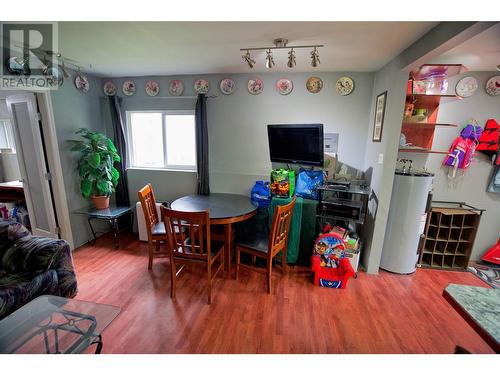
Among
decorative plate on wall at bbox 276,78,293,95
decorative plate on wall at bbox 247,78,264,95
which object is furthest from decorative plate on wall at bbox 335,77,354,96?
decorative plate on wall at bbox 247,78,264,95

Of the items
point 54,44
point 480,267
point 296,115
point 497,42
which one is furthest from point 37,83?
point 480,267

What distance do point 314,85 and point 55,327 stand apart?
10.3 ft

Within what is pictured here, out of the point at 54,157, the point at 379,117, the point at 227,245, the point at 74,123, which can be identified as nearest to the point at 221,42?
the point at 379,117

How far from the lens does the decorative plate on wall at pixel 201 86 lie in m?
2.93

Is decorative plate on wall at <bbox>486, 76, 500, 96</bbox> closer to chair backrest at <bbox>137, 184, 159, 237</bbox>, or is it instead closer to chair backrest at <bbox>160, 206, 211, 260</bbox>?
chair backrest at <bbox>160, 206, 211, 260</bbox>

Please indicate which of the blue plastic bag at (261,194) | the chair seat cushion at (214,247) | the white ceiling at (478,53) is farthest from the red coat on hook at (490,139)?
the chair seat cushion at (214,247)

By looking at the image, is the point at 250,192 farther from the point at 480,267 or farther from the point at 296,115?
the point at 480,267

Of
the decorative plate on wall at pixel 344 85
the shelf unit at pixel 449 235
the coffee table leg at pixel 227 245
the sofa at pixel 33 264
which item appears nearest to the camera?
the sofa at pixel 33 264

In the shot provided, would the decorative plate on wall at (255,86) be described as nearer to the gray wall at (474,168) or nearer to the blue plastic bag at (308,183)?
the blue plastic bag at (308,183)

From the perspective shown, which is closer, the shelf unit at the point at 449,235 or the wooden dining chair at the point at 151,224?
the wooden dining chair at the point at 151,224

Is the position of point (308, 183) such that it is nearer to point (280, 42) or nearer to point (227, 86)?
point (280, 42)

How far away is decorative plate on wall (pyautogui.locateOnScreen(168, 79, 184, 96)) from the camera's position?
2992mm

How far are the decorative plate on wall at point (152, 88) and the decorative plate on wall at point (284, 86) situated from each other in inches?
64.3
